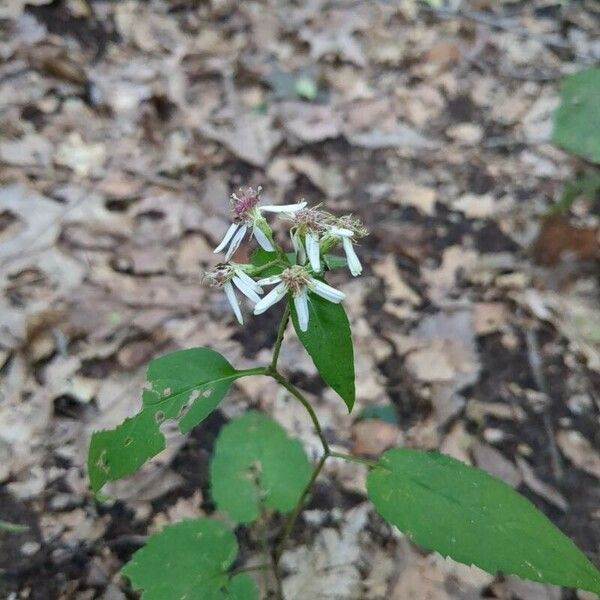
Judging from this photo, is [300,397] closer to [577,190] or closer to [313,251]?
[313,251]

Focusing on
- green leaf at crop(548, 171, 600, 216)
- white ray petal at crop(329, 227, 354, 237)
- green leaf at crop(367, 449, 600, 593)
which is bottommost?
green leaf at crop(548, 171, 600, 216)

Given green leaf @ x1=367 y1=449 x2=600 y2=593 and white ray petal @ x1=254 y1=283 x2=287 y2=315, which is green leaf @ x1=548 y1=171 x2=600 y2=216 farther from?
white ray petal @ x1=254 y1=283 x2=287 y2=315

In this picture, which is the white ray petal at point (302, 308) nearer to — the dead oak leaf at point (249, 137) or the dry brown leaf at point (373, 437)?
the dry brown leaf at point (373, 437)

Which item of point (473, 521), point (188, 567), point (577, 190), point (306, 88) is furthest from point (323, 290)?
point (306, 88)

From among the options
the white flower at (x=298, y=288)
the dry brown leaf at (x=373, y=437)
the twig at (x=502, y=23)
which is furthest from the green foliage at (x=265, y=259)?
the twig at (x=502, y=23)

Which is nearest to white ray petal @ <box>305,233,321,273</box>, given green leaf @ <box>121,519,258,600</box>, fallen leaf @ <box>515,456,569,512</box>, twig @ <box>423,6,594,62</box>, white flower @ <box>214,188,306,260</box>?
white flower @ <box>214,188,306,260</box>

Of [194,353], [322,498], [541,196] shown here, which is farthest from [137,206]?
[541,196]

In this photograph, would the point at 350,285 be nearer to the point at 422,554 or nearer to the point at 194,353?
the point at 422,554
